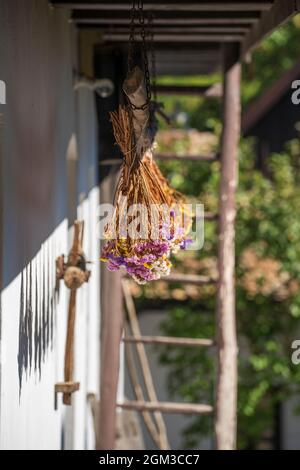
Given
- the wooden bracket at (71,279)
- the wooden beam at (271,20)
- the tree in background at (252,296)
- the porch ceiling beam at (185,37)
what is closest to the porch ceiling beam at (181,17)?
the wooden beam at (271,20)

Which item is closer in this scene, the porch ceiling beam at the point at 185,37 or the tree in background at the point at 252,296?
the porch ceiling beam at the point at 185,37

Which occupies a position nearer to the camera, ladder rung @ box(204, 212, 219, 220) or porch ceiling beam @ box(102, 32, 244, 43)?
porch ceiling beam @ box(102, 32, 244, 43)

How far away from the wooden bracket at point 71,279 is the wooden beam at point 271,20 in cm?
130

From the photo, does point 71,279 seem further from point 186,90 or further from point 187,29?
point 186,90

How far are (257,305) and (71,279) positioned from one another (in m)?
5.65

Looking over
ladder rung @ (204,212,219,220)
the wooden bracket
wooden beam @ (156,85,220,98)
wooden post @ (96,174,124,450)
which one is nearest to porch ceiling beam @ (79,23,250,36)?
wooden beam @ (156,85,220,98)

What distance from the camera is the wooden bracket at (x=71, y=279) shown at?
4.84 meters

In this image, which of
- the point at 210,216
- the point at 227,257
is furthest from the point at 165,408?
the point at 210,216

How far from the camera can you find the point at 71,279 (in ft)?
15.8

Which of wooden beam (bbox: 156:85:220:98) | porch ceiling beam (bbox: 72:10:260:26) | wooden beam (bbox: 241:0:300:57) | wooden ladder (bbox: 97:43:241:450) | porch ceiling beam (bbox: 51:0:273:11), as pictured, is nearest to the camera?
wooden beam (bbox: 241:0:300:57)

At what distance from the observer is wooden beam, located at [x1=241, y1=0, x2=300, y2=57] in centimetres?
452

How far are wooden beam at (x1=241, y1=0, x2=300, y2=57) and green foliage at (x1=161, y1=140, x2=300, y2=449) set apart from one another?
3545mm

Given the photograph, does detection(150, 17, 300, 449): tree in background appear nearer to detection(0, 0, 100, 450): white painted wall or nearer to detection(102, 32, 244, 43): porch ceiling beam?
detection(102, 32, 244, 43): porch ceiling beam

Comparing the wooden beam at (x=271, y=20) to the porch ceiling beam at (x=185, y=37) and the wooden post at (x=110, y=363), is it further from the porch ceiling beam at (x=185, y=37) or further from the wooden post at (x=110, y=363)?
the wooden post at (x=110, y=363)
